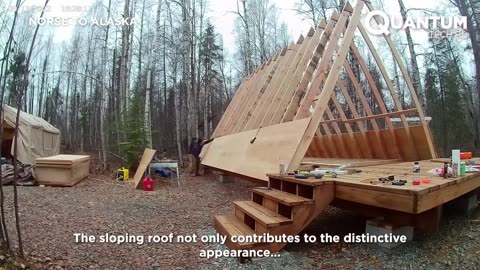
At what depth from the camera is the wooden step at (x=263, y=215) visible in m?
2.66

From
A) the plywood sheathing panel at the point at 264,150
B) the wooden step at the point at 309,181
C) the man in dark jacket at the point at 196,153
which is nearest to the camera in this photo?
the wooden step at the point at 309,181

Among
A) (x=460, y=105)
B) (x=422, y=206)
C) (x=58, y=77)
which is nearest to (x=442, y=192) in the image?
(x=422, y=206)

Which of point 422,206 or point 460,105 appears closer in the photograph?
point 422,206

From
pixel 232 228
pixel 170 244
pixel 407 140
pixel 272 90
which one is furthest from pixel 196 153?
pixel 232 228

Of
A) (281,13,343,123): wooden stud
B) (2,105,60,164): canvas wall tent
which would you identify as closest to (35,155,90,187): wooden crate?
(2,105,60,164): canvas wall tent

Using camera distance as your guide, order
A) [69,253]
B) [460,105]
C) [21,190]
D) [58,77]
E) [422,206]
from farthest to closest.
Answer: [58,77], [460,105], [21,190], [69,253], [422,206]

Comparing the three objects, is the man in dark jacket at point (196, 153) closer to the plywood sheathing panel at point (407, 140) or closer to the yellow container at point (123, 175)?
the yellow container at point (123, 175)

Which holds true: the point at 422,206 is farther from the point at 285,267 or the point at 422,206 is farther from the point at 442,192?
the point at 285,267

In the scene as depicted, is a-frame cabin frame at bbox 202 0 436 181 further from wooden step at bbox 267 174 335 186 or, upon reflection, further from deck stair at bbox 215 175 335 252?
deck stair at bbox 215 175 335 252

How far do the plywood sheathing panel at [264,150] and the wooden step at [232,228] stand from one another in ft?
3.11

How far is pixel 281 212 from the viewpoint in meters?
2.98

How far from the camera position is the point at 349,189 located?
282cm

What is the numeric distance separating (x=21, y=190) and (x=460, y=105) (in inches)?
840

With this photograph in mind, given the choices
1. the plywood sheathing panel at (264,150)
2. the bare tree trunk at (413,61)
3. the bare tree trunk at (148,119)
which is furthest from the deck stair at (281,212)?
the bare tree trunk at (413,61)
